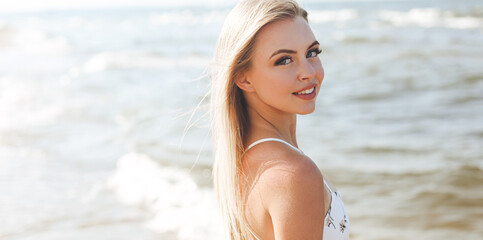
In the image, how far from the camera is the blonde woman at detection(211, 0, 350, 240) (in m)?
1.88

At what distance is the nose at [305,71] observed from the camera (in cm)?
203

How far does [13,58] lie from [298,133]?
17.1m

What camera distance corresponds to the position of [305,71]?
204 cm

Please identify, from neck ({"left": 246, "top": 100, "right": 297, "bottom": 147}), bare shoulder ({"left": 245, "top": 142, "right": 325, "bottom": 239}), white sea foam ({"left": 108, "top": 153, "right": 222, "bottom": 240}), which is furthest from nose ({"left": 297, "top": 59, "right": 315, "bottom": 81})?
white sea foam ({"left": 108, "top": 153, "right": 222, "bottom": 240})

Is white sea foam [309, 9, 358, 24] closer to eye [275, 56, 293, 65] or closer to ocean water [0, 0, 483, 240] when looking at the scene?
ocean water [0, 0, 483, 240]

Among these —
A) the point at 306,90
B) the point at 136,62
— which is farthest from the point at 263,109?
the point at 136,62

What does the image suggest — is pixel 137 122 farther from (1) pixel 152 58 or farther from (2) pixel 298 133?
(1) pixel 152 58

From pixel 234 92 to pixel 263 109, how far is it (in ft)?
0.43

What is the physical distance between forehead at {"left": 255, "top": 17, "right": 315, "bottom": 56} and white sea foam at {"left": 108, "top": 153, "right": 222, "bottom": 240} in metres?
3.22

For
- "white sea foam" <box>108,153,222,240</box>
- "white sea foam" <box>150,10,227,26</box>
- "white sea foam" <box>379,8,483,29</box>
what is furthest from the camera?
"white sea foam" <box>150,10,227,26</box>

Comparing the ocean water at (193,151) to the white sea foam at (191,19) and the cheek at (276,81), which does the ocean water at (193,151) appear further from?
the white sea foam at (191,19)

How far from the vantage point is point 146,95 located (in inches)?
473

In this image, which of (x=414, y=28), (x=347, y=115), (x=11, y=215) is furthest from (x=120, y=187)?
(x=414, y=28)

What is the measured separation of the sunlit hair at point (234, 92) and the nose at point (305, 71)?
0.59ft
